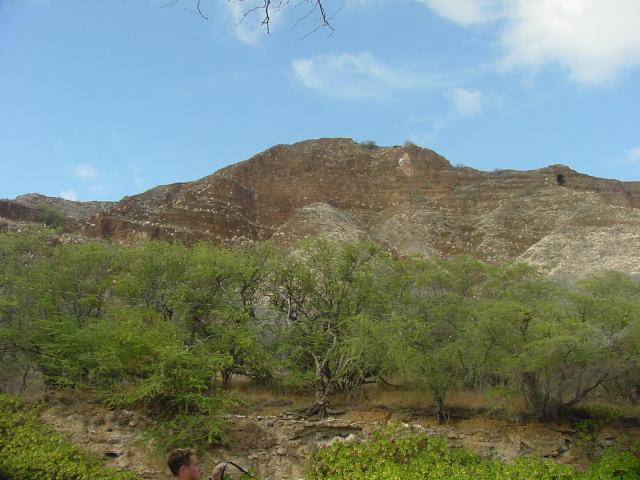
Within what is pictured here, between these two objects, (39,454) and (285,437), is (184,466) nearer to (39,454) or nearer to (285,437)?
(39,454)

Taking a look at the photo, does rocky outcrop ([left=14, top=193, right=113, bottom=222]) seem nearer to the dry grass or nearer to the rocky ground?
the dry grass

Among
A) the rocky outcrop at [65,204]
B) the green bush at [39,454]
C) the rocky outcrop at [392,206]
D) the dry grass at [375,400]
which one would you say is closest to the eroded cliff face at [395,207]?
the rocky outcrop at [392,206]

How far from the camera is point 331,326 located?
73.9 feet

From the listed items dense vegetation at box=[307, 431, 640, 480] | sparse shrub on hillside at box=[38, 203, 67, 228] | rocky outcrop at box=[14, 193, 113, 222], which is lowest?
dense vegetation at box=[307, 431, 640, 480]

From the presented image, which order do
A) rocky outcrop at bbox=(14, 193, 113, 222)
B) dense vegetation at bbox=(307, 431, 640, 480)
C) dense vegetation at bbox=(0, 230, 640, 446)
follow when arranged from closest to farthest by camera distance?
dense vegetation at bbox=(307, 431, 640, 480)
dense vegetation at bbox=(0, 230, 640, 446)
rocky outcrop at bbox=(14, 193, 113, 222)

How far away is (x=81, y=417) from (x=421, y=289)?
12.1 metres

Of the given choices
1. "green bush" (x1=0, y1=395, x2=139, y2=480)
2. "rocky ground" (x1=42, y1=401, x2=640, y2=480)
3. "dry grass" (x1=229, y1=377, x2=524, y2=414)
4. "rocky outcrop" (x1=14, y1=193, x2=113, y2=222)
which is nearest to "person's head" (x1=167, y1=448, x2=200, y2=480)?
"green bush" (x1=0, y1=395, x2=139, y2=480)

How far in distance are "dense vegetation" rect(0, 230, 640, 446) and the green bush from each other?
1.48 m

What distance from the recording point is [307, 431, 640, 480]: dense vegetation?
16.2m

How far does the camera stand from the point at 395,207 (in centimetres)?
6719

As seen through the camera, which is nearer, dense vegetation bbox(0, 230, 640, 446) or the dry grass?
dense vegetation bbox(0, 230, 640, 446)

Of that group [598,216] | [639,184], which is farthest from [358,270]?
[639,184]

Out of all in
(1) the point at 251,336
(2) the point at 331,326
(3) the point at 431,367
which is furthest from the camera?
(2) the point at 331,326

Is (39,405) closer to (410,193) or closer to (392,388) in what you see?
(392,388)
